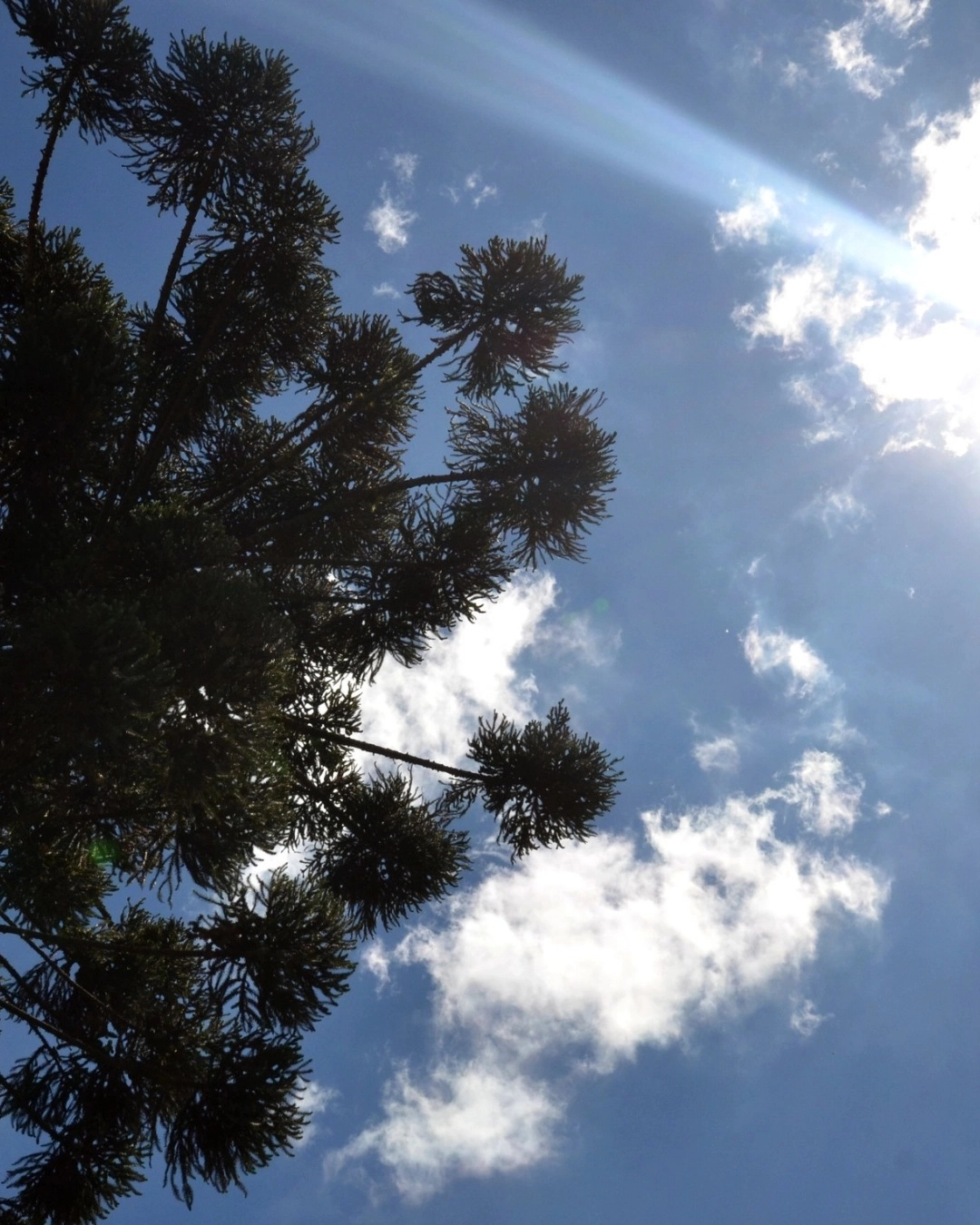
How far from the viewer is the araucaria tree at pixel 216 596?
15.6ft

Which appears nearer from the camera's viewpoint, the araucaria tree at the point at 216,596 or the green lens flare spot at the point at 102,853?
the araucaria tree at the point at 216,596

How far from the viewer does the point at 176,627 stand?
15.5 ft

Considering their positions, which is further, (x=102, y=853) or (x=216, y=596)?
(x=102, y=853)

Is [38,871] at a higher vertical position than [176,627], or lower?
lower

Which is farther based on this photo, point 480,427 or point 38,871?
point 480,427

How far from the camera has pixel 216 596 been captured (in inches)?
190

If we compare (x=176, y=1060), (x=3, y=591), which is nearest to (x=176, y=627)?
(x=3, y=591)

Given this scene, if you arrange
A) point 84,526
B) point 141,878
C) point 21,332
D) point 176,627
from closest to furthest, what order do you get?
point 176,627 < point 21,332 < point 84,526 < point 141,878

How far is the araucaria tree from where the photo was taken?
476 cm

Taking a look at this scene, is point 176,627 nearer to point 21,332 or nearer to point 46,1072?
point 21,332

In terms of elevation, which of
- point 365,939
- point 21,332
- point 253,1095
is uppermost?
point 21,332

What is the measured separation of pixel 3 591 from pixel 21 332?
161cm

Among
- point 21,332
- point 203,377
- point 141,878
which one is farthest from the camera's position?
point 203,377

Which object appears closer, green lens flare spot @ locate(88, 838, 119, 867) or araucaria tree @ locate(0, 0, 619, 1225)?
araucaria tree @ locate(0, 0, 619, 1225)
